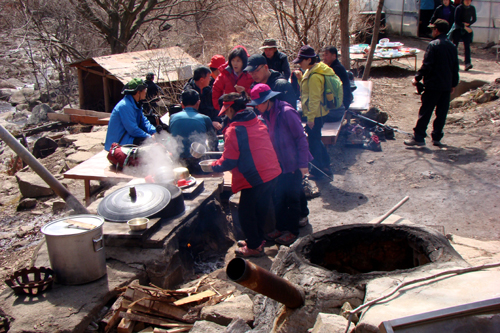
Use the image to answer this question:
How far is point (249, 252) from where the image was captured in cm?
479

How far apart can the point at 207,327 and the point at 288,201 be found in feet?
7.22

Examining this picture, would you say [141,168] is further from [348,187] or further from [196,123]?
[348,187]

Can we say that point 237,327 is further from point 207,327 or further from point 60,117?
point 60,117

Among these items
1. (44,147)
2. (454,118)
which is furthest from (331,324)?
(44,147)

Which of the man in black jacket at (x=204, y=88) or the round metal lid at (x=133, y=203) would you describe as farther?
the man in black jacket at (x=204, y=88)

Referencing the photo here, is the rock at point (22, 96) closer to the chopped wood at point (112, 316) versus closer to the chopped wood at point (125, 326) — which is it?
the chopped wood at point (112, 316)

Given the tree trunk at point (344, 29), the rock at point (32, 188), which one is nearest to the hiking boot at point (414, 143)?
the tree trunk at point (344, 29)

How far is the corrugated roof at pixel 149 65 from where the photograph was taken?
11.0 m

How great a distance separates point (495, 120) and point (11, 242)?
9.78 meters

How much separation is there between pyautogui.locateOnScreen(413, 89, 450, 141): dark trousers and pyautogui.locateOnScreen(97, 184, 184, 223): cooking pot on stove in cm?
538

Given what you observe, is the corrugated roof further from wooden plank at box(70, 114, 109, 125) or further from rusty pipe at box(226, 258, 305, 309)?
rusty pipe at box(226, 258, 305, 309)

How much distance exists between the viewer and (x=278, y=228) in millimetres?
5266

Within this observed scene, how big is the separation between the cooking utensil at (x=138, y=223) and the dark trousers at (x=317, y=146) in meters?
3.42

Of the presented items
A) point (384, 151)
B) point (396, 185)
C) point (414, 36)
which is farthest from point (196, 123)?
point (414, 36)
